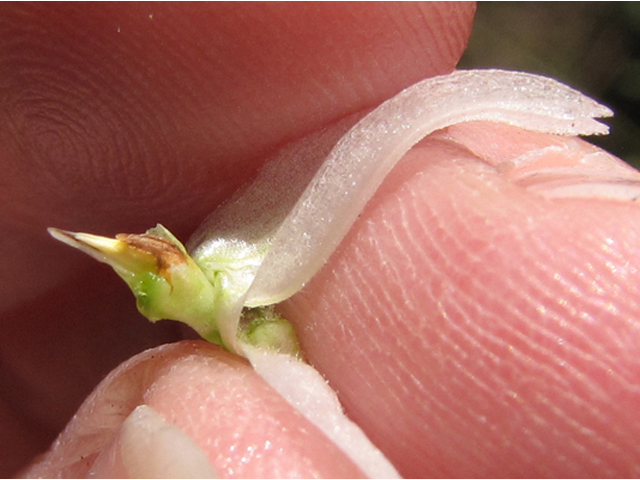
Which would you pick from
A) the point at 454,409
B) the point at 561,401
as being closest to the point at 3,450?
the point at 454,409

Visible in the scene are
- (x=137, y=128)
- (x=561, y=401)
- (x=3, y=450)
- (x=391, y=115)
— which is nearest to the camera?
(x=561, y=401)

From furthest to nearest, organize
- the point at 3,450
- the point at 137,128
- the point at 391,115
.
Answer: the point at 3,450 → the point at 137,128 → the point at 391,115

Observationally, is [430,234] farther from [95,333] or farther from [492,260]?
[95,333]

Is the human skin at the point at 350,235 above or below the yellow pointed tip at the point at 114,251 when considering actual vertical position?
above

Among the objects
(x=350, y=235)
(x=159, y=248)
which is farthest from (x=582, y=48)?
(x=159, y=248)

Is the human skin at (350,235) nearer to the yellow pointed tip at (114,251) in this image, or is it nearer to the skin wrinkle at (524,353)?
the skin wrinkle at (524,353)

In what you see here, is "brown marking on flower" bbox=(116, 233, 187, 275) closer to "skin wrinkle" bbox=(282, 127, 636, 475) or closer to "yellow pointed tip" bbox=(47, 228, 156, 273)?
"yellow pointed tip" bbox=(47, 228, 156, 273)

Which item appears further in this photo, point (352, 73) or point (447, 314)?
point (352, 73)

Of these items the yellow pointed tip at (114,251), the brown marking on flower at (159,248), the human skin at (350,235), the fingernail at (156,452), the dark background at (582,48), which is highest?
the dark background at (582,48)

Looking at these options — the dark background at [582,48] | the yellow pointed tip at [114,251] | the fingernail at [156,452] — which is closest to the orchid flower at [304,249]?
the yellow pointed tip at [114,251]
